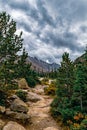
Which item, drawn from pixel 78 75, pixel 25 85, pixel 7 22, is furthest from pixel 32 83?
pixel 78 75

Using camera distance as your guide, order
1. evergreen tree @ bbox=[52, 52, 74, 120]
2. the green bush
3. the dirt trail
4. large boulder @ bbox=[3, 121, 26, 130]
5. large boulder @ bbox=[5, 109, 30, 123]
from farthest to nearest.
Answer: the green bush → evergreen tree @ bbox=[52, 52, 74, 120] → large boulder @ bbox=[5, 109, 30, 123] → the dirt trail → large boulder @ bbox=[3, 121, 26, 130]

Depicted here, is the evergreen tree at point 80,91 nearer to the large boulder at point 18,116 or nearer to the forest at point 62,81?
the forest at point 62,81

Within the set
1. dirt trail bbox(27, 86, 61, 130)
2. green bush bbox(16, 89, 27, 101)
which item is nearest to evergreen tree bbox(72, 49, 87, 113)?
dirt trail bbox(27, 86, 61, 130)

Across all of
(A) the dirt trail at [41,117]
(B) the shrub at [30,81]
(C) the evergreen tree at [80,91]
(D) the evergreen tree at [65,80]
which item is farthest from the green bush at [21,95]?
(B) the shrub at [30,81]

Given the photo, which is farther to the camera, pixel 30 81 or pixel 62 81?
pixel 30 81

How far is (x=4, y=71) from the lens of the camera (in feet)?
115

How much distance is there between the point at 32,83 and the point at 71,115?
34.4 m

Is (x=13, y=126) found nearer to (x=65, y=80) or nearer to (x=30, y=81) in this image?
(x=65, y=80)

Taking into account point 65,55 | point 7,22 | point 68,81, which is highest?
point 7,22

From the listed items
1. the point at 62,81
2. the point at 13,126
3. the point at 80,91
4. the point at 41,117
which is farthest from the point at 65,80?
the point at 13,126

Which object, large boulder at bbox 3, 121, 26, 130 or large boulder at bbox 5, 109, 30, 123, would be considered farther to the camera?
large boulder at bbox 5, 109, 30, 123

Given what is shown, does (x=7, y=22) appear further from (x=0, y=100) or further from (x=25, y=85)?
(x=25, y=85)

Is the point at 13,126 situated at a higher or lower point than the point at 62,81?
lower

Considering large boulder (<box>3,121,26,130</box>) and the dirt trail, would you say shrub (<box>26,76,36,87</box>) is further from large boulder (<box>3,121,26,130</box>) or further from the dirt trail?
large boulder (<box>3,121,26,130</box>)
